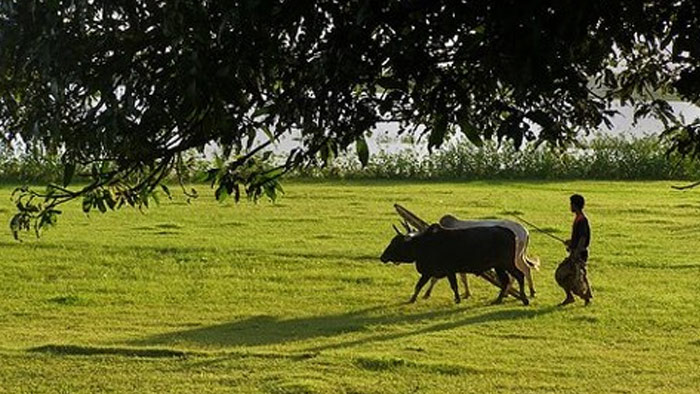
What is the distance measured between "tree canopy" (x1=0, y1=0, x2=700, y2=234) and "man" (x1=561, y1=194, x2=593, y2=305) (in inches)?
243

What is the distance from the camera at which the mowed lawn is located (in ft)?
28.2

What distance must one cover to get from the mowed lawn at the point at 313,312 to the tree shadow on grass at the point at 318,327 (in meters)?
0.02

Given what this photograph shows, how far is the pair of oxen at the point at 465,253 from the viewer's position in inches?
445

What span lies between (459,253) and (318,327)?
5.45ft

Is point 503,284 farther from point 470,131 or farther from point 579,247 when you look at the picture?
point 470,131

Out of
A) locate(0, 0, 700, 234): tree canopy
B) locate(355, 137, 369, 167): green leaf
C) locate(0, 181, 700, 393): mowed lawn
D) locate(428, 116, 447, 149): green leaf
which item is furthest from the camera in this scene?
locate(0, 181, 700, 393): mowed lawn

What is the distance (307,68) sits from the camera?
13.0 ft

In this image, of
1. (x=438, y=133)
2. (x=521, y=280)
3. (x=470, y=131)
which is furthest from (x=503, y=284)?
(x=438, y=133)

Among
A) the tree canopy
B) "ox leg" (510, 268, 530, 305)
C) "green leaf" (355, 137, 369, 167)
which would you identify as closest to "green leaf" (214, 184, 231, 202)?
the tree canopy

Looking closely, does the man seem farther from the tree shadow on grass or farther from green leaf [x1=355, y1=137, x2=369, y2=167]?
green leaf [x1=355, y1=137, x2=369, y2=167]

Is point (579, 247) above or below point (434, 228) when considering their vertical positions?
below

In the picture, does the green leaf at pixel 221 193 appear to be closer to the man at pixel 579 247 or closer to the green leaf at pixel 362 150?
the green leaf at pixel 362 150

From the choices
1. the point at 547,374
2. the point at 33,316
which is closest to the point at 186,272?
the point at 33,316

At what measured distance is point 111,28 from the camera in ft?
13.3
